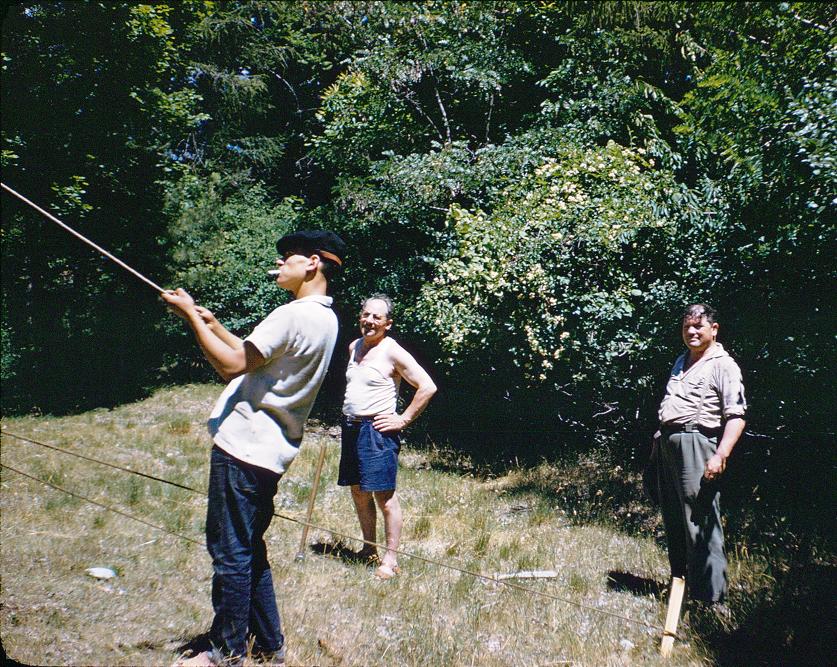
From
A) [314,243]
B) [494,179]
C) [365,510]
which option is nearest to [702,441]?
[365,510]

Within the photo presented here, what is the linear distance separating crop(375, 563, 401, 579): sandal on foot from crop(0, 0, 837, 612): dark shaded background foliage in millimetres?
3357

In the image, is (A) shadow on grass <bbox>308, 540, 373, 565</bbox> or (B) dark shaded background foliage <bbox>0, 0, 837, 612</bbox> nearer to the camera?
(A) shadow on grass <bbox>308, 540, 373, 565</bbox>

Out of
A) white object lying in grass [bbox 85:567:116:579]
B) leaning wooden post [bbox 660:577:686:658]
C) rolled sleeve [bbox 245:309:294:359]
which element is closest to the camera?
rolled sleeve [bbox 245:309:294:359]

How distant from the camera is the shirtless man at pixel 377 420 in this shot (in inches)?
180

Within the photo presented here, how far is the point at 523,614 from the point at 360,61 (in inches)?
401

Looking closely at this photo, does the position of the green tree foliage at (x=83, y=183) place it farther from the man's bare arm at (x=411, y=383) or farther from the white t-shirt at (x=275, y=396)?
the white t-shirt at (x=275, y=396)

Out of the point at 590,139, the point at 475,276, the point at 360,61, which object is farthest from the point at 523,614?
the point at 360,61

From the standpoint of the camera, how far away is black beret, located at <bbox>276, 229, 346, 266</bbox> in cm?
306

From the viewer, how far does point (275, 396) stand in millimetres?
2805

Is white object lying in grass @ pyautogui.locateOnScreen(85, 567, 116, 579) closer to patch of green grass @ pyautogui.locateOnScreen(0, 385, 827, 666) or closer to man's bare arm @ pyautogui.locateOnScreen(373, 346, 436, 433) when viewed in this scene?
patch of green grass @ pyautogui.locateOnScreen(0, 385, 827, 666)

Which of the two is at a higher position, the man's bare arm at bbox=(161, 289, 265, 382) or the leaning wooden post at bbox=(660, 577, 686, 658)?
the man's bare arm at bbox=(161, 289, 265, 382)

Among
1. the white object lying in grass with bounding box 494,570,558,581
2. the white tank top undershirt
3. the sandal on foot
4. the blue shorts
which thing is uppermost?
the white tank top undershirt

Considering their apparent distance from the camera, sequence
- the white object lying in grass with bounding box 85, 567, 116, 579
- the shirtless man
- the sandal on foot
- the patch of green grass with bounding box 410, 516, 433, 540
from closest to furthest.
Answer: the white object lying in grass with bounding box 85, 567, 116, 579 → the sandal on foot → the shirtless man → the patch of green grass with bounding box 410, 516, 433, 540

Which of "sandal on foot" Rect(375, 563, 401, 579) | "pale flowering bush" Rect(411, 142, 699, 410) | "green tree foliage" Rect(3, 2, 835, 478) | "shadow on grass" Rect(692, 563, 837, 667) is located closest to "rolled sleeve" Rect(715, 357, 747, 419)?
"shadow on grass" Rect(692, 563, 837, 667)
